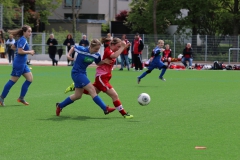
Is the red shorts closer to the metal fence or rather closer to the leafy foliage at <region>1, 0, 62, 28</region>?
the metal fence

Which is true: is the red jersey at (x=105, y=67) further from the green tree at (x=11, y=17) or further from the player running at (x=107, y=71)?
the green tree at (x=11, y=17)

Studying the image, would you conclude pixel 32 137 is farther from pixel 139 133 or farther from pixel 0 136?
pixel 139 133

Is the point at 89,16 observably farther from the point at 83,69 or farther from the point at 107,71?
the point at 83,69

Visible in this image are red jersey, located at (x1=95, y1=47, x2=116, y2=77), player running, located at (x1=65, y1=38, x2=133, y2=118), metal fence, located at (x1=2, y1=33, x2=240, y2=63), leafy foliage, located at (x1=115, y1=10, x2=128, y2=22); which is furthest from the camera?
leafy foliage, located at (x1=115, y1=10, x2=128, y2=22)

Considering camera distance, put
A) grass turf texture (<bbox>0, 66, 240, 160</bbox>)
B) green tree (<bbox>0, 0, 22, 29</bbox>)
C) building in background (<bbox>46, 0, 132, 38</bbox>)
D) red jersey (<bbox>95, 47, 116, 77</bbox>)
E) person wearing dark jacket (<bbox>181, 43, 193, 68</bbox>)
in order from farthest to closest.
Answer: building in background (<bbox>46, 0, 132, 38</bbox>), green tree (<bbox>0, 0, 22, 29</bbox>), person wearing dark jacket (<bbox>181, 43, 193, 68</bbox>), red jersey (<bbox>95, 47, 116, 77</bbox>), grass turf texture (<bbox>0, 66, 240, 160</bbox>)

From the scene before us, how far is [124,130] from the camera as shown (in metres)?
10.5

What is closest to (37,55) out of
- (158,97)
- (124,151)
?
(158,97)

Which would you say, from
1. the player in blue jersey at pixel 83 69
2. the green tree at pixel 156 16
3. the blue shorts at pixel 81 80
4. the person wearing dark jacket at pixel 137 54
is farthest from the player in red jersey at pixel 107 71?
the green tree at pixel 156 16

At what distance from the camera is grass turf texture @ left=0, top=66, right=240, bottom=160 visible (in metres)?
8.48

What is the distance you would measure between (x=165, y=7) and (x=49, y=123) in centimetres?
3757

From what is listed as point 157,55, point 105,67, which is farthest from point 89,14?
point 105,67

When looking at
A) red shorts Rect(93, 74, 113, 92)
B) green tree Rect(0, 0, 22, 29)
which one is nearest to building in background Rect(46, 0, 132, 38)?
green tree Rect(0, 0, 22, 29)

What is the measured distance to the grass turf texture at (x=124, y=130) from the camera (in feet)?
27.8

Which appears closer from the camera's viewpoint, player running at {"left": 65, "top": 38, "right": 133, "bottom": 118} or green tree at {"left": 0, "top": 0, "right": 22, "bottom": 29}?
player running at {"left": 65, "top": 38, "right": 133, "bottom": 118}
